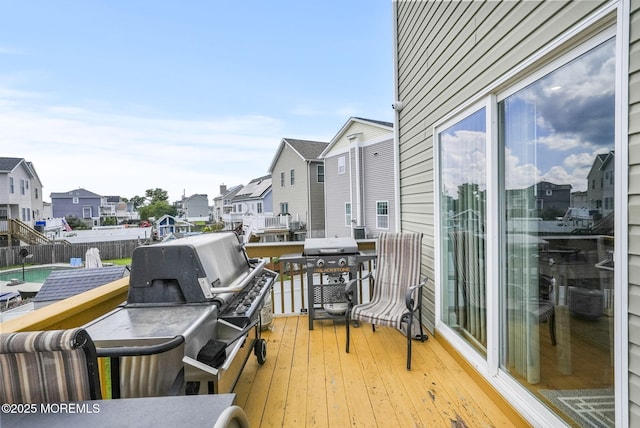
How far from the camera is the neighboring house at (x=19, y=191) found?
55.4 feet

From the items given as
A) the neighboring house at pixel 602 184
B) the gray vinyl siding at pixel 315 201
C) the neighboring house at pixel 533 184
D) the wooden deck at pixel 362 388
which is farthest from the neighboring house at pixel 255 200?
the neighboring house at pixel 602 184

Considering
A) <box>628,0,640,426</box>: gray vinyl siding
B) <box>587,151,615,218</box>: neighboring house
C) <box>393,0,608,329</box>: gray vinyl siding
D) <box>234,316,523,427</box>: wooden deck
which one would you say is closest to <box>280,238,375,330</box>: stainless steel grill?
<box>234,316,523,427</box>: wooden deck

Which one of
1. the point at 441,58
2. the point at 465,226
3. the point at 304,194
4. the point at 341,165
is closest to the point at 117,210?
the point at 304,194

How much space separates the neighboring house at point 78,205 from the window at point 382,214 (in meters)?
31.3

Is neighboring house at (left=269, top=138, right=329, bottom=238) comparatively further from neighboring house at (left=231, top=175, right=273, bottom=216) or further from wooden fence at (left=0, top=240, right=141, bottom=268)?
wooden fence at (left=0, top=240, right=141, bottom=268)

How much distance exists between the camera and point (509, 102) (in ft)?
6.91

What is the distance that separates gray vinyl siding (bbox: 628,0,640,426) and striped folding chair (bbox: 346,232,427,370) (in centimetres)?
175

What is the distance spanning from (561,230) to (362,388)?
1.74m

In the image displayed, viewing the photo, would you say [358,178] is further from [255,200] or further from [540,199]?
[255,200]

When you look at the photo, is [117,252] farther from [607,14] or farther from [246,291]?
[607,14]

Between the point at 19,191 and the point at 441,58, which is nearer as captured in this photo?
the point at 441,58

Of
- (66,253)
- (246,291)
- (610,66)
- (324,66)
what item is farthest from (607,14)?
(66,253)

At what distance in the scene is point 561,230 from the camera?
1665 mm

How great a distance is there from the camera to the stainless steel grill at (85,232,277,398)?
4.50 feet
